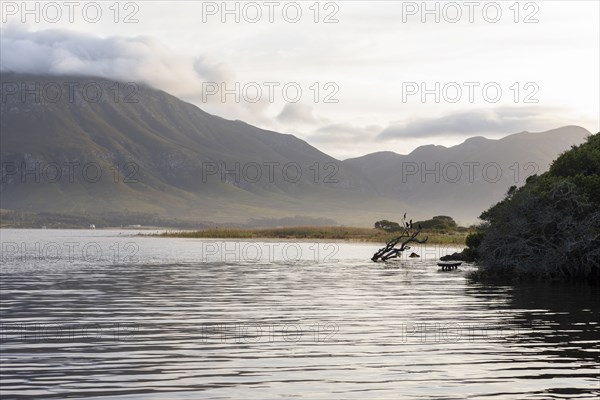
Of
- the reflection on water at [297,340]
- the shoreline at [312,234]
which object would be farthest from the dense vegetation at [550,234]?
the shoreline at [312,234]

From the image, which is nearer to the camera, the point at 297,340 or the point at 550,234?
the point at 297,340

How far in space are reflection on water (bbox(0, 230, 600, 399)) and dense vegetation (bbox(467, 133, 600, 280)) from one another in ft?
10.8

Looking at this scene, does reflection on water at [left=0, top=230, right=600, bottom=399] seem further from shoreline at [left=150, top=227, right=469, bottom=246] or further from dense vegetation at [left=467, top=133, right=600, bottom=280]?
shoreline at [left=150, top=227, right=469, bottom=246]

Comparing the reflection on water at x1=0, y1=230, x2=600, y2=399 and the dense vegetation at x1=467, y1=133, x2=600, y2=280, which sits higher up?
the dense vegetation at x1=467, y1=133, x2=600, y2=280

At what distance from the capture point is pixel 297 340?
27.3m

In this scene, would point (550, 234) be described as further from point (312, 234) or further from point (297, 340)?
point (312, 234)

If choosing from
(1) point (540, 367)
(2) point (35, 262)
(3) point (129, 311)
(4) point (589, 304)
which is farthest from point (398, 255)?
(1) point (540, 367)

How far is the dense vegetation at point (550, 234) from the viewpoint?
53188mm

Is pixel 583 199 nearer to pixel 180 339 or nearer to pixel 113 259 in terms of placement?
pixel 180 339

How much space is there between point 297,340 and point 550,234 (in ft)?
111

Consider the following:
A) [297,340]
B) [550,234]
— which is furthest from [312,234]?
[297,340]

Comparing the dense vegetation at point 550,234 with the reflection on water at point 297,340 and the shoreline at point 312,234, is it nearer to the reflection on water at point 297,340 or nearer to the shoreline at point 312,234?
the reflection on water at point 297,340

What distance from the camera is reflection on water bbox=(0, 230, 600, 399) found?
2008 centimetres

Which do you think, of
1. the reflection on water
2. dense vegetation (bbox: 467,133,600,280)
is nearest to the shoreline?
dense vegetation (bbox: 467,133,600,280)
